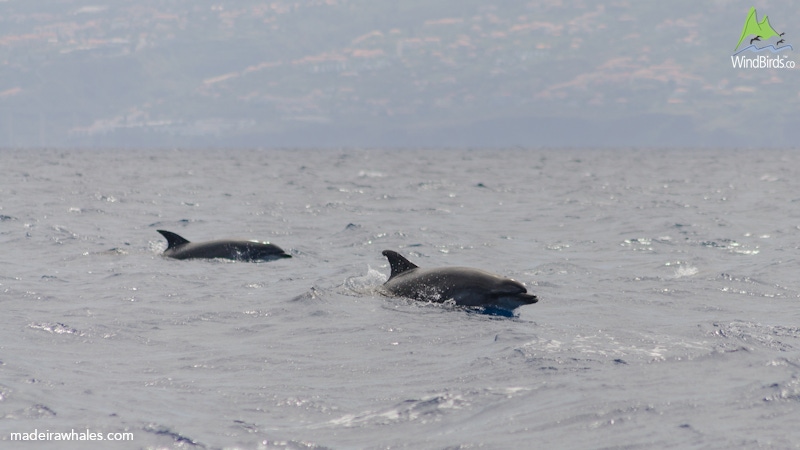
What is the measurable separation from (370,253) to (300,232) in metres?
5.76

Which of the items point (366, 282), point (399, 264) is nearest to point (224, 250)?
point (366, 282)

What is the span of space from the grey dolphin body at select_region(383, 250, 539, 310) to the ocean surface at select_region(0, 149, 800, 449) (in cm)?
30

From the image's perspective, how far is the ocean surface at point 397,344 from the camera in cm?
822

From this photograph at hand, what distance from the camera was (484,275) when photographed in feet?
46.7

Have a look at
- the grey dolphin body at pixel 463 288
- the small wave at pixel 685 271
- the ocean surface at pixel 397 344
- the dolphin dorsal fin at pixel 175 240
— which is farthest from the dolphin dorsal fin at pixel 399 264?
the dolphin dorsal fin at pixel 175 240

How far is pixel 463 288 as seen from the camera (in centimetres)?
1411

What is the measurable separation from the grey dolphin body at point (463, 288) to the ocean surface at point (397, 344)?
11.8 inches

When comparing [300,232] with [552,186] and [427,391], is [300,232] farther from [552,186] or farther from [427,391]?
[552,186]

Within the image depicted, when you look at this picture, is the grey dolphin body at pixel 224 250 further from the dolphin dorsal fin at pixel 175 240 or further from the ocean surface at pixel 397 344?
the ocean surface at pixel 397 344

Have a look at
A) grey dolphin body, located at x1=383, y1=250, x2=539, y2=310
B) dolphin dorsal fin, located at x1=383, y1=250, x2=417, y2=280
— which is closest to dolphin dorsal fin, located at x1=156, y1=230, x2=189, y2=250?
dolphin dorsal fin, located at x1=383, y1=250, x2=417, y2=280

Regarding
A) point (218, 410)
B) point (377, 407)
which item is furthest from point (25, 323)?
point (377, 407)

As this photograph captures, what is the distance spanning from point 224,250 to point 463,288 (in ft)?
23.3

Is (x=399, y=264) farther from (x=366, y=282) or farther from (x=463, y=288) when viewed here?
(x=463, y=288)

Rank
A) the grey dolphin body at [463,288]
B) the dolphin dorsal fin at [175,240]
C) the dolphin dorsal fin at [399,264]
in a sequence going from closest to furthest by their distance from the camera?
the grey dolphin body at [463,288]
the dolphin dorsal fin at [399,264]
the dolphin dorsal fin at [175,240]
